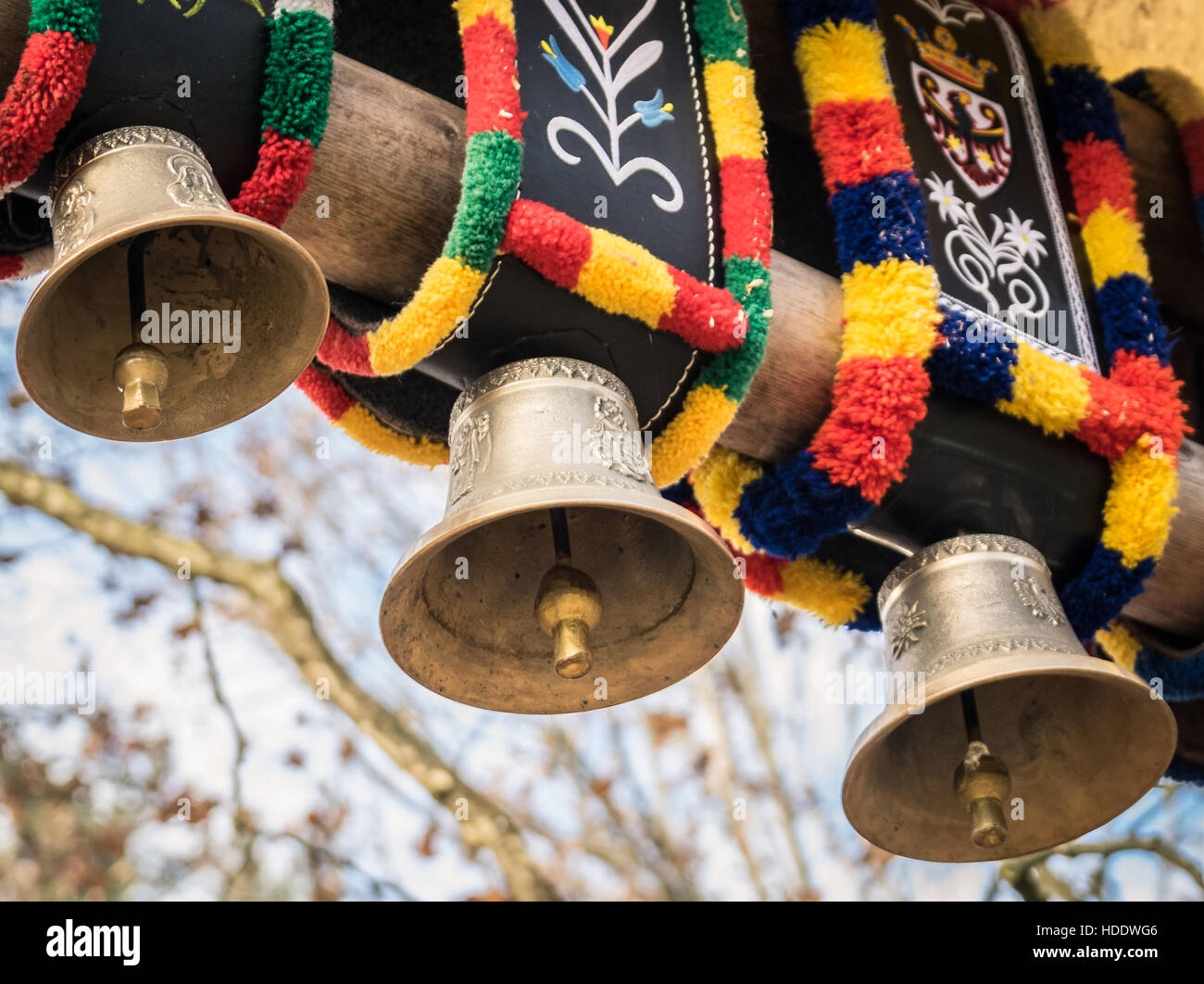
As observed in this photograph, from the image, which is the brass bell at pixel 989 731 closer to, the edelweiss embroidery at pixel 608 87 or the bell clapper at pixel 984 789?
the bell clapper at pixel 984 789

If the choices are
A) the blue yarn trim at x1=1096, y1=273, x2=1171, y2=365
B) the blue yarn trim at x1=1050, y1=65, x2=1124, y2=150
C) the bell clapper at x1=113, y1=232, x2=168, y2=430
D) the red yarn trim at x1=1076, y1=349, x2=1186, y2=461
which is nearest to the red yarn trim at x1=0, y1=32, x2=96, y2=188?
the bell clapper at x1=113, y1=232, x2=168, y2=430

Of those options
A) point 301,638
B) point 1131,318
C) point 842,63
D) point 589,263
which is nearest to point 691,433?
point 589,263

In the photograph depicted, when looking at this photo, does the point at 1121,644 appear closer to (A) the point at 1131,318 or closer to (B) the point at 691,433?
(A) the point at 1131,318

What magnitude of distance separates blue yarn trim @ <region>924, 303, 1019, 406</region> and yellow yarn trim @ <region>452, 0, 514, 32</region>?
0.56 m

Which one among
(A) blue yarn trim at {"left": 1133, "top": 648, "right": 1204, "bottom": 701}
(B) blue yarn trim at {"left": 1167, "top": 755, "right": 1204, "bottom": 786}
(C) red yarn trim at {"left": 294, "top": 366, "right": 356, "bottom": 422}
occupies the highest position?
Answer: (C) red yarn trim at {"left": 294, "top": 366, "right": 356, "bottom": 422}

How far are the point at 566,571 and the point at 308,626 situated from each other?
342 centimetres

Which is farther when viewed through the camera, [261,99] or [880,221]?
[880,221]

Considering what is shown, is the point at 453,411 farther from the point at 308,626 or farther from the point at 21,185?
the point at 308,626

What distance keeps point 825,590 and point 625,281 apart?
23.0 inches

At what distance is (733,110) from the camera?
1.67 m

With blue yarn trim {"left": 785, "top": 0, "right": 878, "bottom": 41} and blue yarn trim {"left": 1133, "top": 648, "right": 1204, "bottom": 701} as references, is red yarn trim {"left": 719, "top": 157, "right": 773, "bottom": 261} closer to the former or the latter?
blue yarn trim {"left": 785, "top": 0, "right": 878, "bottom": 41}

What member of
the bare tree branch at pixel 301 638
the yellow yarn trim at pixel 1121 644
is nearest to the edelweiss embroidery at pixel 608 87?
the yellow yarn trim at pixel 1121 644

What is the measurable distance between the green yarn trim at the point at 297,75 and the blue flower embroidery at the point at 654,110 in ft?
1.18

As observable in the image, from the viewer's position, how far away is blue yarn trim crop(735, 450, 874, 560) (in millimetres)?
1648
